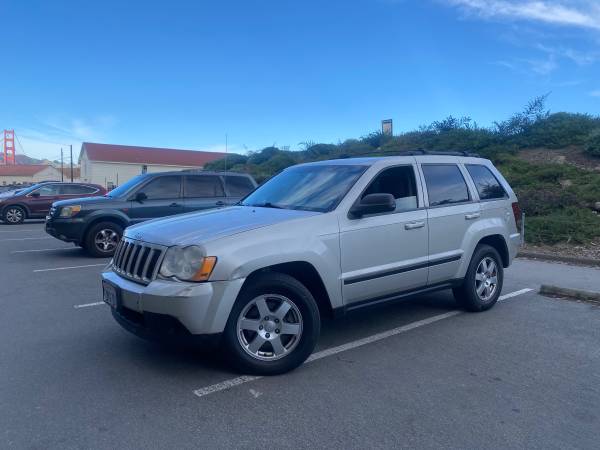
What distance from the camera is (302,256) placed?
13.9ft

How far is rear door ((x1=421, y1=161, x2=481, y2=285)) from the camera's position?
5.45 meters

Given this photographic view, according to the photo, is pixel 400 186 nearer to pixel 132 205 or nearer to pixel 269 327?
pixel 269 327

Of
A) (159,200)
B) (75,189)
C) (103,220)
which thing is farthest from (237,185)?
(75,189)

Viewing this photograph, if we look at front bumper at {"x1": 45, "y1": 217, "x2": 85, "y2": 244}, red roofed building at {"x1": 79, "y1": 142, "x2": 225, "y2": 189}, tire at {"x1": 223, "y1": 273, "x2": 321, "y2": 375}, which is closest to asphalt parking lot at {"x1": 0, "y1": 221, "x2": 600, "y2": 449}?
tire at {"x1": 223, "y1": 273, "x2": 321, "y2": 375}

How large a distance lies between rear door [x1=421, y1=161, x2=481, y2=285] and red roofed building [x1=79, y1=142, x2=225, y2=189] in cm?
4827

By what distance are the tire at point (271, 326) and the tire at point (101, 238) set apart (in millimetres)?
7164

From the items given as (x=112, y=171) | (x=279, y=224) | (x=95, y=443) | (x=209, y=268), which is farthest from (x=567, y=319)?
(x=112, y=171)

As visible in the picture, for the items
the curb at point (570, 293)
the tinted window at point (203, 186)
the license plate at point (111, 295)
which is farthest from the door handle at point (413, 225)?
the tinted window at point (203, 186)

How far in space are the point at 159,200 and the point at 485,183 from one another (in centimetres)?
679

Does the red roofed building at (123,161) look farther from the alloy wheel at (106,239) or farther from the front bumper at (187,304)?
the front bumper at (187,304)

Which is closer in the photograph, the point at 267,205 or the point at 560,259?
the point at 267,205

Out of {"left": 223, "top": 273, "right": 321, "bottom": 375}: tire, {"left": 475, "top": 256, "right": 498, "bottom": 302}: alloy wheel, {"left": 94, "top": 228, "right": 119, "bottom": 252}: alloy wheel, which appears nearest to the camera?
{"left": 223, "top": 273, "right": 321, "bottom": 375}: tire

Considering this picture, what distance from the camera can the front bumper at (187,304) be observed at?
3758 millimetres

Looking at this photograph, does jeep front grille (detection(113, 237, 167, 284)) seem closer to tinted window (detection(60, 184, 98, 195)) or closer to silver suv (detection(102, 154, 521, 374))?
silver suv (detection(102, 154, 521, 374))
